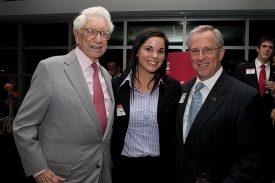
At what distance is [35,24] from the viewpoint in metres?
7.64

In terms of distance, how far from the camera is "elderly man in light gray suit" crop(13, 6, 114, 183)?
1.66 metres

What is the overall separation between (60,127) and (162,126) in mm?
752

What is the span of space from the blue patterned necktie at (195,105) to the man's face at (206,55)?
3.4 inches

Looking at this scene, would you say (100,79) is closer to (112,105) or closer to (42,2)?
(112,105)

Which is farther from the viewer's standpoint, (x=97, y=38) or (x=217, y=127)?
(x=97, y=38)

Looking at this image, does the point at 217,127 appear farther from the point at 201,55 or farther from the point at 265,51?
the point at 265,51

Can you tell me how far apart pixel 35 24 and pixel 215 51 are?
6948mm

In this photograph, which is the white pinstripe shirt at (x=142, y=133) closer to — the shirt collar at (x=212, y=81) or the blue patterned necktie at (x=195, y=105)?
the blue patterned necktie at (x=195, y=105)

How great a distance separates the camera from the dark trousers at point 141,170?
2012 mm

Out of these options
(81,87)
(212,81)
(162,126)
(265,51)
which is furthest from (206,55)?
(265,51)

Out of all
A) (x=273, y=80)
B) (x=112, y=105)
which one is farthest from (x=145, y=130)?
(x=273, y=80)

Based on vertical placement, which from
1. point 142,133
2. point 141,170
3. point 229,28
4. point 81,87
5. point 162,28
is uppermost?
point 229,28

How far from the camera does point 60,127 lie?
171cm

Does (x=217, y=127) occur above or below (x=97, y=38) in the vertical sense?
below
